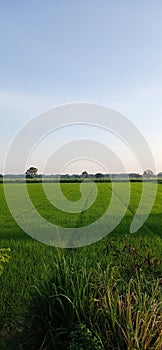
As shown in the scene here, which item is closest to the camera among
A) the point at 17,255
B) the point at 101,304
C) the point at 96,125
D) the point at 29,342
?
the point at 101,304

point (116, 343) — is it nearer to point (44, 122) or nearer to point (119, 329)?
point (119, 329)

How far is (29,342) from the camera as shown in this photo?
3699 millimetres

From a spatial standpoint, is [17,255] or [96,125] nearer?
[17,255]

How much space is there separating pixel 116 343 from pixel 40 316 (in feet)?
2.57

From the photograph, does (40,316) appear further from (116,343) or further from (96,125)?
(96,125)

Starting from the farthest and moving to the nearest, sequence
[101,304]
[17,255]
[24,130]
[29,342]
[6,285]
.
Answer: [17,255] → [24,130] → [6,285] → [29,342] → [101,304]

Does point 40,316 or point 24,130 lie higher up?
point 24,130

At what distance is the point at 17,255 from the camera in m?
7.53

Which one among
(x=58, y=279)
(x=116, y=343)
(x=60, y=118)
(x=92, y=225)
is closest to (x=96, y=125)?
(x=60, y=118)

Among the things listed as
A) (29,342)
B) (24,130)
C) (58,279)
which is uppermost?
(24,130)

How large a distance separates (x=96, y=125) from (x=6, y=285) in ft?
17.9

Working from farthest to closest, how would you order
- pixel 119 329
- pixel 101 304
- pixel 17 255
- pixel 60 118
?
1. pixel 60 118
2. pixel 17 255
3. pixel 101 304
4. pixel 119 329

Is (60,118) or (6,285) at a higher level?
(60,118)

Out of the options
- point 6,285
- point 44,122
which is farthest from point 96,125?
point 6,285
